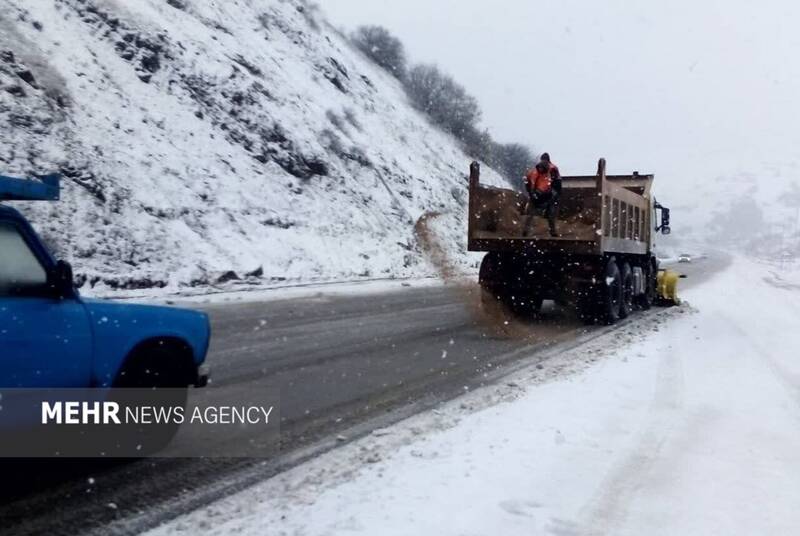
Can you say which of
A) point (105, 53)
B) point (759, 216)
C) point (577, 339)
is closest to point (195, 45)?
point (105, 53)

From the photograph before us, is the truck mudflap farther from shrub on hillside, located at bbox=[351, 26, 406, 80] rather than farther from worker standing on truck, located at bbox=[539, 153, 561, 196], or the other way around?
shrub on hillside, located at bbox=[351, 26, 406, 80]

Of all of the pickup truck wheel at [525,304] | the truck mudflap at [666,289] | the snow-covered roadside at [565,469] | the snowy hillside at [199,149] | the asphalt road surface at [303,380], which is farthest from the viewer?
the snowy hillside at [199,149]

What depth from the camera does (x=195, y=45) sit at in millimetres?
27844

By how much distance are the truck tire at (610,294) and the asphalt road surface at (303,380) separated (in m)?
0.81

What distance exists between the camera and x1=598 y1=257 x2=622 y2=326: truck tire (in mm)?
13273

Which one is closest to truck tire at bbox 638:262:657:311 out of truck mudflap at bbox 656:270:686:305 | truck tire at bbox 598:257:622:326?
truck mudflap at bbox 656:270:686:305

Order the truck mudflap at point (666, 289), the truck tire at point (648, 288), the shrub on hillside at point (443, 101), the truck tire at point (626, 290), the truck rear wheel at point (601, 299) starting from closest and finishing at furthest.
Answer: the truck rear wheel at point (601, 299)
the truck tire at point (626, 290)
the truck tire at point (648, 288)
the truck mudflap at point (666, 289)
the shrub on hillside at point (443, 101)

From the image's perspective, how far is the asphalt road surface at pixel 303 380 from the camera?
4336mm

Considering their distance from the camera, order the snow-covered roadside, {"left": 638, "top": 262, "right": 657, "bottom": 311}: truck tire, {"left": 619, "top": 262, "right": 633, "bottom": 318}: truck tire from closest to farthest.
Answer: the snow-covered roadside → {"left": 619, "top": 262, "right": 633, "bottom": 318}: truck tire → {"left": 638, "top": 262, "right": 657, "bottom": 311}: truck tire

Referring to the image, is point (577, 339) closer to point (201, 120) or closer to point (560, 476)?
point (560, 476)

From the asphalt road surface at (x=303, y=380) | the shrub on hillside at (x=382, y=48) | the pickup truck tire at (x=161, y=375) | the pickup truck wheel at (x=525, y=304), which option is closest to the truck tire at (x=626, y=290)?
the asphalt road surface at (x=303, y=380)

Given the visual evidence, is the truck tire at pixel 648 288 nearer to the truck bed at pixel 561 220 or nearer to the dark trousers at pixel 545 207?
the truck bed at pixel 561 220

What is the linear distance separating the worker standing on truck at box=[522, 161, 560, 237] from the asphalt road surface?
74.9 inches

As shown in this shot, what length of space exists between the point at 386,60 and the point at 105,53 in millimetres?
31724
